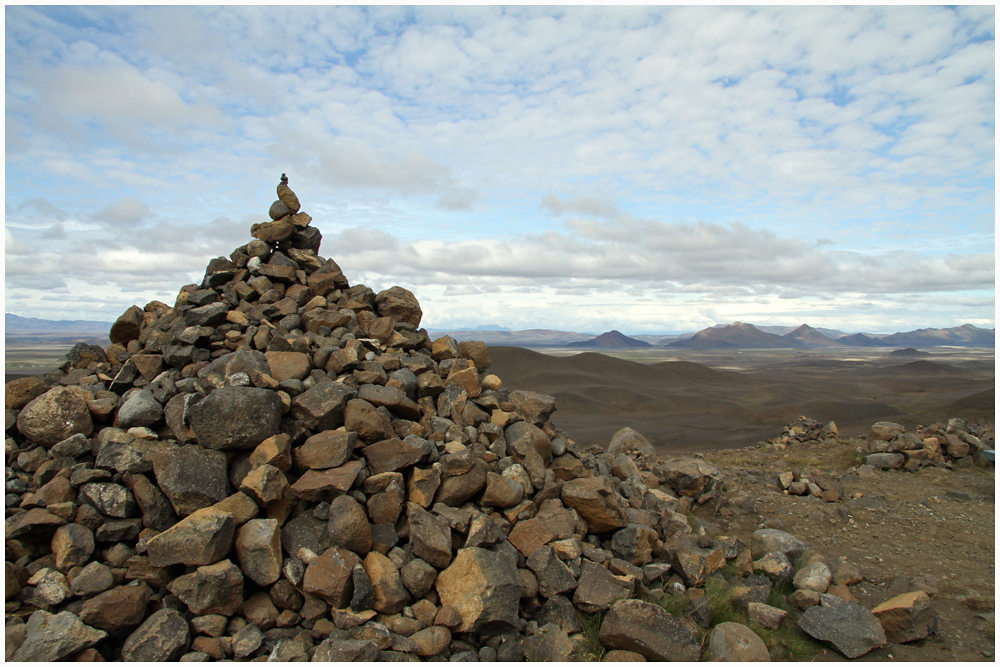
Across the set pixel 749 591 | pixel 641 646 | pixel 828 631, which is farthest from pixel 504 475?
pixel 828 631

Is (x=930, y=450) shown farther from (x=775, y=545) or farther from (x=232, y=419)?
(x=232, y=419)

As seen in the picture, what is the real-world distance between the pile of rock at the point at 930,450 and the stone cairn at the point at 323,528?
7434mm

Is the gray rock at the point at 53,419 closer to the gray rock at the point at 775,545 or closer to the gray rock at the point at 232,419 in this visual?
the gray rock at the point at 232,419

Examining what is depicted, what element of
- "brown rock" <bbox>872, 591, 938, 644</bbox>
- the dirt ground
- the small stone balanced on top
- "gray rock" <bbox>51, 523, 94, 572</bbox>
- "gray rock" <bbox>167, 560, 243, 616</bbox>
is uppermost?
the small stone balanced on top

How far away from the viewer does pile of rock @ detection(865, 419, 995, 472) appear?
492 inches

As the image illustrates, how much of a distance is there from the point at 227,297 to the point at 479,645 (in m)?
5.88

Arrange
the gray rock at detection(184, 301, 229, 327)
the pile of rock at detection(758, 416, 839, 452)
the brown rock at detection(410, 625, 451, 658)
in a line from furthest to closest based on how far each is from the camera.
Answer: the pile of rock at detection(758, 416, 839, 452) → the gray rock at detection(184, 301, 229, 327) → the brown rock at detection(410, 625, 451, 658)

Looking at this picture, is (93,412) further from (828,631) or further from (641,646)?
(828,631)

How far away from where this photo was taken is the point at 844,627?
554 cm

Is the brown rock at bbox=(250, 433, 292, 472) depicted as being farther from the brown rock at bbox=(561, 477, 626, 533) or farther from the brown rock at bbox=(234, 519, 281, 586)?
the brown rock at bbox=(561, 477, 626, 533)

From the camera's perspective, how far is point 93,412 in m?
6.17

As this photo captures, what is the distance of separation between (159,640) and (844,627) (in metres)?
6.60

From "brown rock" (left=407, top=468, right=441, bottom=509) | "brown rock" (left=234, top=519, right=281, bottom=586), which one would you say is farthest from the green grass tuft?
"brown rock" (left=234, top=519, right=281, bottom=586)

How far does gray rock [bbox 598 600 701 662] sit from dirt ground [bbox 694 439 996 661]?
5.28 ft
